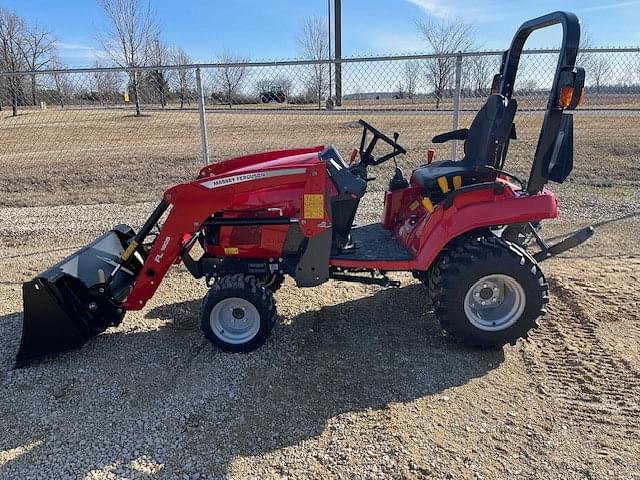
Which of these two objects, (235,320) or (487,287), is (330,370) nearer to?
(235,320)

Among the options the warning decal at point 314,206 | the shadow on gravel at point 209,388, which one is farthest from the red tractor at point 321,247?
the shadow on gravel at point 209,388

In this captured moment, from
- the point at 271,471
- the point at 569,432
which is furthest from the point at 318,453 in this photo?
the point at 569,432

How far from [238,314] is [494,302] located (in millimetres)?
1789

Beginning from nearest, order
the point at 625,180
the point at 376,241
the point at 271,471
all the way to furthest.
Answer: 1. the point at 271,471
2. the point at 376,241
3. the point at 625,180

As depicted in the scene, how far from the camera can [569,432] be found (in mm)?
2758

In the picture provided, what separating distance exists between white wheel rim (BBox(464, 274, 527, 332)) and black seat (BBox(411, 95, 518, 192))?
28.8 inches

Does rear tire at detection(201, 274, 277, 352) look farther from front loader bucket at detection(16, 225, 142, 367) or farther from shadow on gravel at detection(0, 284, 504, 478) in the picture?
front loader bucket at detection(16, 225, 142, 367)

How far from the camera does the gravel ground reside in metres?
2.59

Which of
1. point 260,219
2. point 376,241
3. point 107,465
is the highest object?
point 260,219

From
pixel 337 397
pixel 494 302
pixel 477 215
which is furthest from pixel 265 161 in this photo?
pixel 494 302

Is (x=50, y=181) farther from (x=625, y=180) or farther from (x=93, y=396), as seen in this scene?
(x=625, y=180)

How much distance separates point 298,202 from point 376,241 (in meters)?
0.81

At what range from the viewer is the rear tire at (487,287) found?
11.2 ft

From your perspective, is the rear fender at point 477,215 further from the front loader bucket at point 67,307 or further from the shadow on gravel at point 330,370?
the front loader bucket at point 67,307
